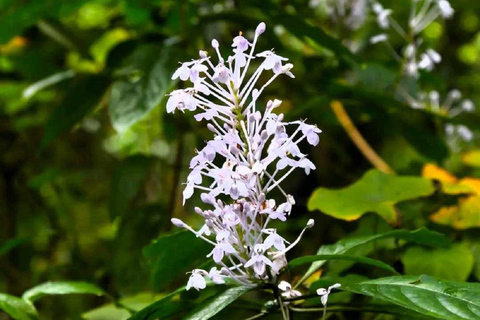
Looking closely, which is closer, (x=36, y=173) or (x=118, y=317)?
(x=118, y=317)

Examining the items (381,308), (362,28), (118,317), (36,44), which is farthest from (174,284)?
(362,28)

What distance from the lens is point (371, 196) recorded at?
86 centimetres

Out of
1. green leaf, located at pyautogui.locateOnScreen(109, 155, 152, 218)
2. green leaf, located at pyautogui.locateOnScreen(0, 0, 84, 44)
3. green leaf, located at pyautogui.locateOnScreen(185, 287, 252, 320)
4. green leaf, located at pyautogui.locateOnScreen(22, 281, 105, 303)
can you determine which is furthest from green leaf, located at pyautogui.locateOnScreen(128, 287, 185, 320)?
green leaf, located at pyautogui.locateOnScreen(0, 0, 84, 44)

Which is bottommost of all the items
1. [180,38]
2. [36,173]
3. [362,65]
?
[36,173]

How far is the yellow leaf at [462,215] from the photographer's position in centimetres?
89

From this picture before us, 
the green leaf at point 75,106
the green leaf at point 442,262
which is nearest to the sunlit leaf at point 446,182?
the green leaf at point 442,262

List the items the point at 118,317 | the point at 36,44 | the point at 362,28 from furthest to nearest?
the point at 362,28
the point at 36,44
the point at 118,317

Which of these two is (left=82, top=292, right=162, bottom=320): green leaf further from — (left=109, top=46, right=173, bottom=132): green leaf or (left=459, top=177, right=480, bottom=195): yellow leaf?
(left=459, top=177, right=480, bottom=195): yellow leaf

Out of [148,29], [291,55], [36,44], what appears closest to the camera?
[291,55]

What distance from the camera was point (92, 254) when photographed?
174 centimetres

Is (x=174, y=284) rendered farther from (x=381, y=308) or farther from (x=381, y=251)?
(x=381, y=308)

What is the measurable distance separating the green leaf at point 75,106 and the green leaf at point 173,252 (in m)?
0.42

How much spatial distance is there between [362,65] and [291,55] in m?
0.24

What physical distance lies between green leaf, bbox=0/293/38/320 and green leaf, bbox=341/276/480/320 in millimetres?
410
